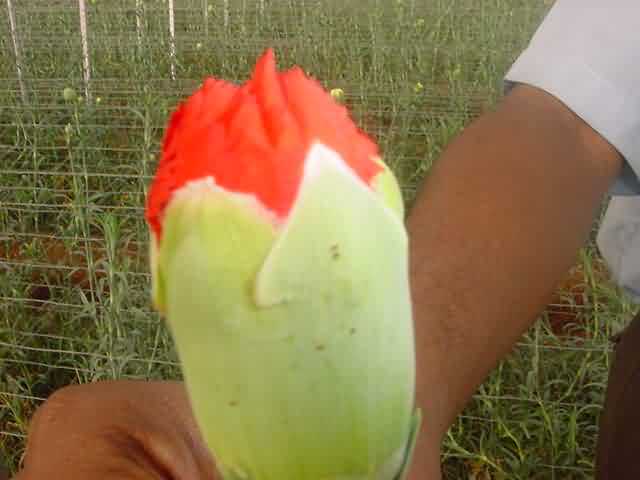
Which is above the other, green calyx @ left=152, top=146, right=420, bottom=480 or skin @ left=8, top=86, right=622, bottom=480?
green calyx @ left=152, top=146, right=420, bottom=480

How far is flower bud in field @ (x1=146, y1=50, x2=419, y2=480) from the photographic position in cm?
27

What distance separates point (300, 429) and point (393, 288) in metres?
0.07

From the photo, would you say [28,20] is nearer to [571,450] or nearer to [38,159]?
[38,159]

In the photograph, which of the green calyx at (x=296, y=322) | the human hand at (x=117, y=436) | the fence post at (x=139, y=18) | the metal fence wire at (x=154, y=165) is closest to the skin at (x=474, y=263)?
the human hand at (x=117, y=436)

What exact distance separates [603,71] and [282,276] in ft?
2.64

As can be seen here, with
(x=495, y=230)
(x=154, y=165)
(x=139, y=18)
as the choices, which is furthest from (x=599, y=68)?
(x=139, y=18)

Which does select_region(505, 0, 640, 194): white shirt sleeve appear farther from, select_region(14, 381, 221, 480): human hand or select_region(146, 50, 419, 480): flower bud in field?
select_region(146, 50, 419, 480): flower bud in field

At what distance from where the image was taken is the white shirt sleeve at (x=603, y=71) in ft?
3.10

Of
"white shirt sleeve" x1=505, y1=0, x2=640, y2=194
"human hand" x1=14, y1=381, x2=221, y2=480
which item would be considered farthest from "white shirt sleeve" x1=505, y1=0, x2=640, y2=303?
"human hand" x1=14, y1=381, x2=221, y2=480

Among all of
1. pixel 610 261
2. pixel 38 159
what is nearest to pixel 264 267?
pixel 610 261

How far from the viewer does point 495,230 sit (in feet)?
2.86

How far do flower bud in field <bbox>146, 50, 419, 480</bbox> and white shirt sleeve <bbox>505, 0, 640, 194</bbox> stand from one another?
2.40 feet

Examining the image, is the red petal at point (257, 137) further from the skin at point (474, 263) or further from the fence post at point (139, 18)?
the fence post at point (139, 18)

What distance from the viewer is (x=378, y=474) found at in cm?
32
